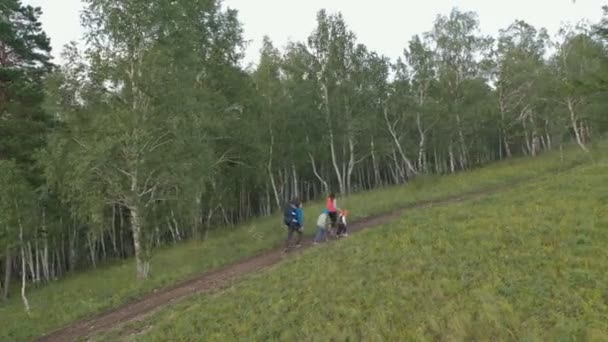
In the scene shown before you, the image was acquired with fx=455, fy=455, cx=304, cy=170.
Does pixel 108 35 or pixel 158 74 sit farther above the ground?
pixel 108 35

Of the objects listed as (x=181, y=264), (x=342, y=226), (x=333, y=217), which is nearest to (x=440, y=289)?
(x=342, y=226)

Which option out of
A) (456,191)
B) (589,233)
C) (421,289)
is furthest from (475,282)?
(456,191)

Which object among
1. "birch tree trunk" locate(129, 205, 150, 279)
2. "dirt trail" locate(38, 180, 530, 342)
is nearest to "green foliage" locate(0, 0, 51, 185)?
"birch tree trunk" locate(129, 205, 150, 279)

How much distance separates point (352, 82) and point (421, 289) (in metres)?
30.7

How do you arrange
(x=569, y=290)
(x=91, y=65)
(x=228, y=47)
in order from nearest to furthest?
(x=569, y=290) < (x=91, y=65) < (x=228, y=47)

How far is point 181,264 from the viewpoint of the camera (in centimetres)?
2103

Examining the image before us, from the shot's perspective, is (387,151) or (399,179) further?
(399,179)

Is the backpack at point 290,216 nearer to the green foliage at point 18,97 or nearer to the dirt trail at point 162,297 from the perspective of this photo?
the dirt trail at point 162,297

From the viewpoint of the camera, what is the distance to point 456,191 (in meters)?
26.2

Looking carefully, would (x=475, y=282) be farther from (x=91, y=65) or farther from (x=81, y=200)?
(x=91, y=65)

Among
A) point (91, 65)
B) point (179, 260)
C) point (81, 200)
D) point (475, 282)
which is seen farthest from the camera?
point (179, 260)

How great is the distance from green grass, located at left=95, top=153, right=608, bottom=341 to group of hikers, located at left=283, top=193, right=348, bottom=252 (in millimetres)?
2812

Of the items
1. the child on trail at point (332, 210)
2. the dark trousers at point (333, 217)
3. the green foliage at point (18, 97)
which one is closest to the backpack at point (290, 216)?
the child on trail at point (332, 210)

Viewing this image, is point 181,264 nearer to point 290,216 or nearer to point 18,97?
point 290,216
